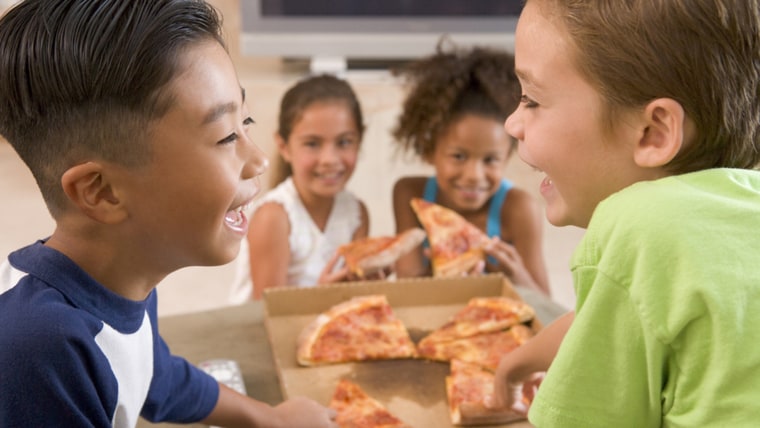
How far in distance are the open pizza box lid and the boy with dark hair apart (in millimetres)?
386

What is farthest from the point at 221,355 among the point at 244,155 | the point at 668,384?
the point at 668,384

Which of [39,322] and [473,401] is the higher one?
[39,322]

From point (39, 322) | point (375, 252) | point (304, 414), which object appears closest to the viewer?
point (39, 322)

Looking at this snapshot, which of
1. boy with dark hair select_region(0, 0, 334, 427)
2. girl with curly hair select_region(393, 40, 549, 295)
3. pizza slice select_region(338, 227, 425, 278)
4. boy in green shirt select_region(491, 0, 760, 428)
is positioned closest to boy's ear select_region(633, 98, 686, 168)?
boy in green shirt select_region(491, 0, 760, 428)

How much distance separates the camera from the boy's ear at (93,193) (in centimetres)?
91

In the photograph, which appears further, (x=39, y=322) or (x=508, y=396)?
(x=508, y=396)

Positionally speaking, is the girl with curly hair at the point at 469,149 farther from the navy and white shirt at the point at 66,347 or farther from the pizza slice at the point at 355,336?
the navy and white shirt at the point at 66,347

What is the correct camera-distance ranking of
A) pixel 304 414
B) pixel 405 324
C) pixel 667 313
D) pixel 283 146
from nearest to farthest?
pixel 667 313 < pixel 304 414 < pixel 405 324 < pixel 283 146

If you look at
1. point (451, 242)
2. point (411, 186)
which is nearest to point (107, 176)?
point (451, 242)

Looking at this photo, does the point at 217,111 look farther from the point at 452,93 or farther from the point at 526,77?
the point at 452,93

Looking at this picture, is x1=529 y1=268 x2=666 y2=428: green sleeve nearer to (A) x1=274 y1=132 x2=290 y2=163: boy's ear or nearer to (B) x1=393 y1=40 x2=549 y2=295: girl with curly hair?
(B) x1=393 y1=40 x2=549 y2=295: girl with curly hair

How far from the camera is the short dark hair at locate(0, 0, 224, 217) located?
0.87 meters

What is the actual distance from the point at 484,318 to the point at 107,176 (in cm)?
77

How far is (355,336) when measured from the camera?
4.72 feet
